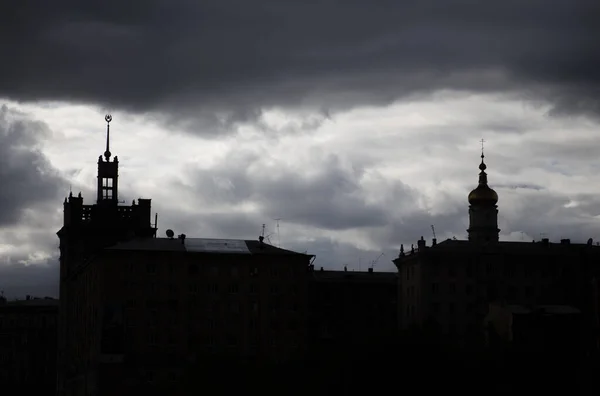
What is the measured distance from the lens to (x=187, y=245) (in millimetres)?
174625

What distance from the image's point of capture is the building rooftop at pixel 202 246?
559 ft

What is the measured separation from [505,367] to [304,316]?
37457mm

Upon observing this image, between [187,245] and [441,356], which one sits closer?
[441,356]

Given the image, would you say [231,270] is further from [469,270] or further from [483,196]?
[483,196]

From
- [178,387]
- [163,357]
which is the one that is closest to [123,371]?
[163,357]

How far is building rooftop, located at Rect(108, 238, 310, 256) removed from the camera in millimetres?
170500

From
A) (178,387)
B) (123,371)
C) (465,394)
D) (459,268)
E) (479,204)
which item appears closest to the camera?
(465,394)

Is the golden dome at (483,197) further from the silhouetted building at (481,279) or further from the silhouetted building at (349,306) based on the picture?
the silhouetted building at (349,306)

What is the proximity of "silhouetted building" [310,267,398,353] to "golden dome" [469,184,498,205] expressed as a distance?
13590 millimetres

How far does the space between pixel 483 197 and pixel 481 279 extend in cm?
A: 1785

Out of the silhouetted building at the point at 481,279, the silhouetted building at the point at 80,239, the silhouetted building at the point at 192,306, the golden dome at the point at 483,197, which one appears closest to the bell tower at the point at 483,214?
the golden dome at the point at 483,197

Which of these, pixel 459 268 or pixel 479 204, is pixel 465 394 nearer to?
pixel 459 268

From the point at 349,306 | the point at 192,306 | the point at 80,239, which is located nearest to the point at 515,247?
the point at 349,306

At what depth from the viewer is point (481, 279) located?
173 meters
